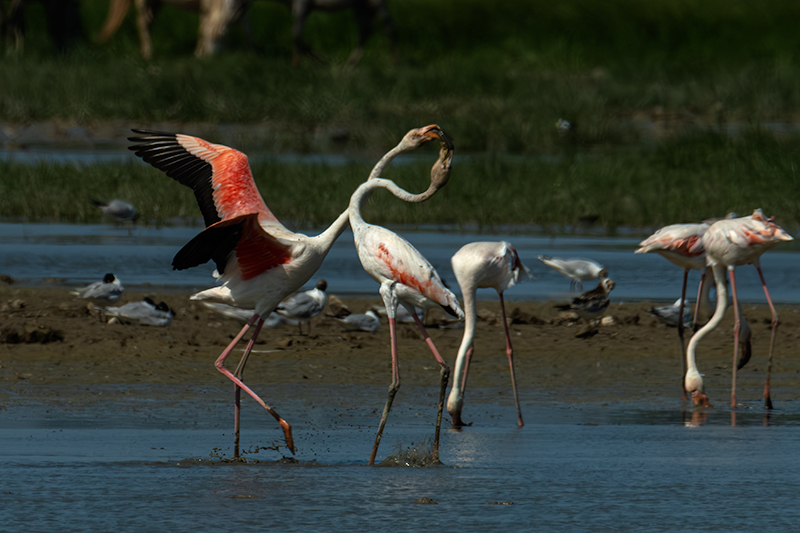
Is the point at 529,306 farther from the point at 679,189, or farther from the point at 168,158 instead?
the point at 679,189

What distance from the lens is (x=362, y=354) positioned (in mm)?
8867

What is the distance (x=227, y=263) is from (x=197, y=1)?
21.6m

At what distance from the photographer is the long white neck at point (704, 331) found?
7477 mm

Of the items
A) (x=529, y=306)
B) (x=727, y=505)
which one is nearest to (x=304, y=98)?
(x=529, y=306)

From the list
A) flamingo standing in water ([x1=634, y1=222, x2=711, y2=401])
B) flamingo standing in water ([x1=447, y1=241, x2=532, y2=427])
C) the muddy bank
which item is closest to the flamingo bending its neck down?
flamingo standing in water ([x1=447, y1=241, x2=532, y2=427])

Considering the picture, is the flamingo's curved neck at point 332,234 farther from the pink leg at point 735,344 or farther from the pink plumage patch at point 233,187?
the pink leg at point 735,344

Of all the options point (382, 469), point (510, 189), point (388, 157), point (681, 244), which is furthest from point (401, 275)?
point (510, 189)

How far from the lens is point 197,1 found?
27.5 metres

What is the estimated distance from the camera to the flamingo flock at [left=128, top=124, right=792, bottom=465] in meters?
6.43

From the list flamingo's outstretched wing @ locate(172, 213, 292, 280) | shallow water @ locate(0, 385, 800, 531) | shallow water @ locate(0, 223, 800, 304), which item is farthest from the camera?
shallow water @ locate(0, 223, 800, 304)

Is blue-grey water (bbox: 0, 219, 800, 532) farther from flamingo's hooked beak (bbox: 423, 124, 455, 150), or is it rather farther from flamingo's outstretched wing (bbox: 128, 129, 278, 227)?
flamingo's hooked beak (bbox: 423, 124, 455, 150)

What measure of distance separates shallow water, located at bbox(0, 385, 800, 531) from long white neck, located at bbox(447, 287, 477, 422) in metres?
0.15

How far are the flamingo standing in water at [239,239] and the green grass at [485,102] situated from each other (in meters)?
6.57

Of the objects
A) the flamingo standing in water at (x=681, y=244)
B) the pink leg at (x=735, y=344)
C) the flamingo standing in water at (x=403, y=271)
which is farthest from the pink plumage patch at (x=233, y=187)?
the pink leg at (x=735, y=344)
